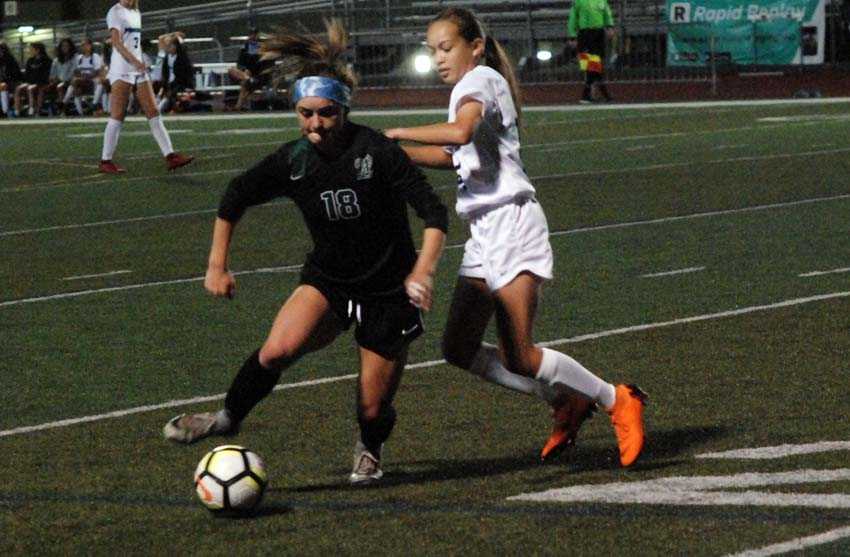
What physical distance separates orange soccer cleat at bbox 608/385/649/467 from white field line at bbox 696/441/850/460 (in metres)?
0.29

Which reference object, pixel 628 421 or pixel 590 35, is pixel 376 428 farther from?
pixel 590 35

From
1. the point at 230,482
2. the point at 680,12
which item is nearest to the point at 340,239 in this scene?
the point at 230,482

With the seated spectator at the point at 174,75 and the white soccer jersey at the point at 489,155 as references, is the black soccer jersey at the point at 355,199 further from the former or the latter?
the seated spectator at the point at 174,75

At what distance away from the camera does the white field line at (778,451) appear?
24.9 feet

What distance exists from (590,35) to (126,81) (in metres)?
14.3

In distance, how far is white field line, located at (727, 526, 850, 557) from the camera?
236 inches

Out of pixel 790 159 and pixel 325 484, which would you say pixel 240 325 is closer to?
pixel 325 484

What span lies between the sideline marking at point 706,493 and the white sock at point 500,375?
0.69 meters

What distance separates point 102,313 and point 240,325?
106 centimetres

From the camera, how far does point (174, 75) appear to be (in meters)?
39.7

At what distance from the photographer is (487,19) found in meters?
40.9

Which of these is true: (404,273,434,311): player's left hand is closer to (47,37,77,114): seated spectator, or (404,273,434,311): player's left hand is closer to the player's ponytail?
the player's ponytail

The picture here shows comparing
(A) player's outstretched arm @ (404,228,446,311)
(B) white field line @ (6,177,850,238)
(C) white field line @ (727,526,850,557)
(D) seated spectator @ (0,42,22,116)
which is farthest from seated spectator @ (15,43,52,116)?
(C) white field line @ (727,526,850,557)

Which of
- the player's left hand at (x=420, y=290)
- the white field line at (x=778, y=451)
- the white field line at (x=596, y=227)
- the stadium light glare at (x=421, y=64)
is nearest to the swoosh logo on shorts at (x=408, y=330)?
the player's left hand at (x=420, y=290)
